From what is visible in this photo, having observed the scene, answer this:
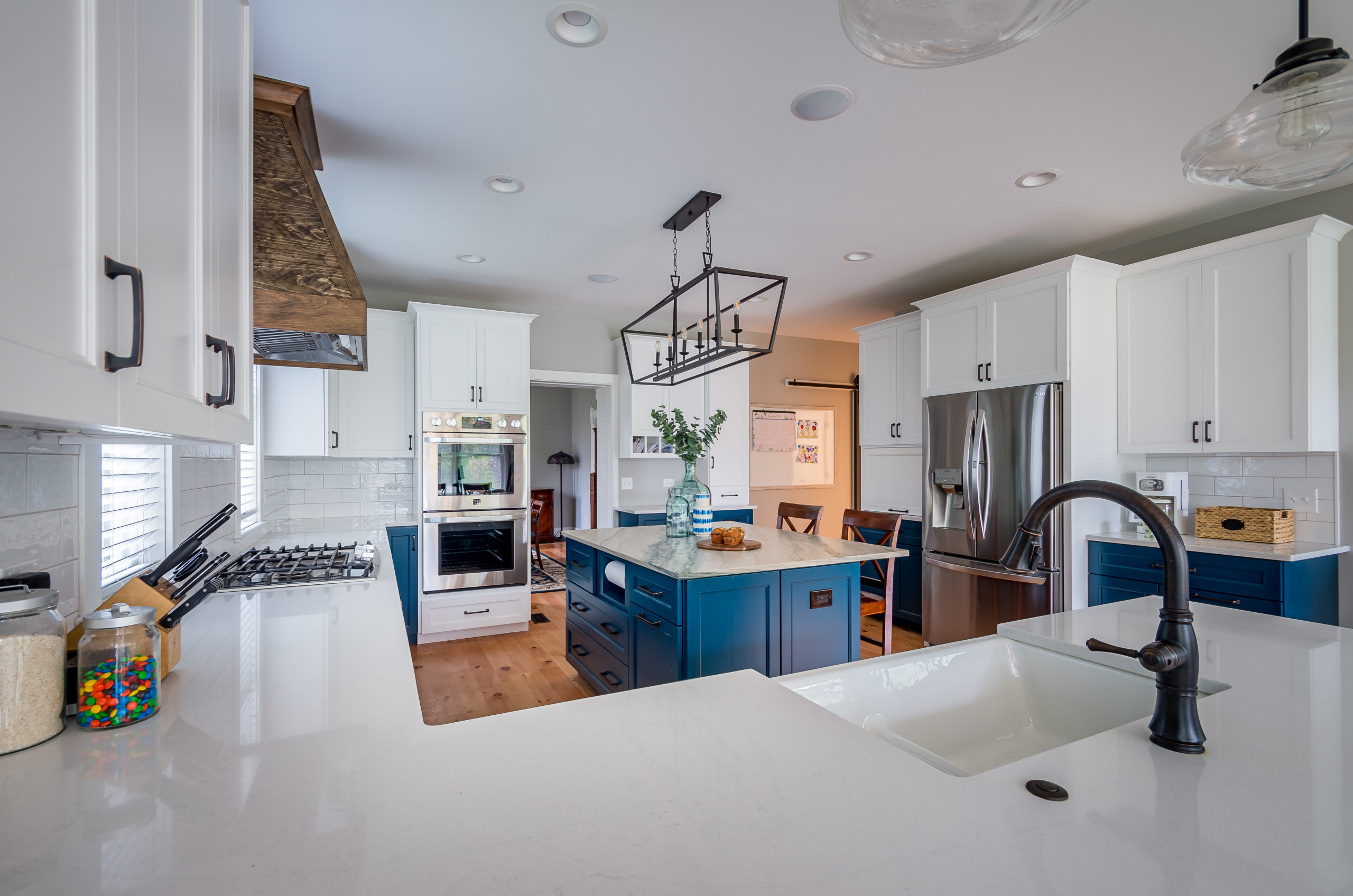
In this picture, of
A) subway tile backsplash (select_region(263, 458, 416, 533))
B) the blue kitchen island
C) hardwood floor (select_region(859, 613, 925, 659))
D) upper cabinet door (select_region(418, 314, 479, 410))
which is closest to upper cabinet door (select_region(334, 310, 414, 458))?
subway tile backsplash (select_region(263, 458, 416, 533))

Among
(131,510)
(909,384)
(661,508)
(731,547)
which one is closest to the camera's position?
(131,510)

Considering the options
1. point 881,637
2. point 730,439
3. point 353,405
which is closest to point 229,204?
point 353,405

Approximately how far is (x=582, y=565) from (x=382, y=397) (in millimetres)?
2175

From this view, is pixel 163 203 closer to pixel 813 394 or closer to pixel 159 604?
pixel 159 604

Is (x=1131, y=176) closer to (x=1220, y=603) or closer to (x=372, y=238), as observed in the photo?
(x=1220, y=603)

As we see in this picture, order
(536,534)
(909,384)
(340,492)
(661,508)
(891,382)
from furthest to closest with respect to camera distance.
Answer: (536,534) < (661,508) < (891,382) < (909,384) < (340,492)

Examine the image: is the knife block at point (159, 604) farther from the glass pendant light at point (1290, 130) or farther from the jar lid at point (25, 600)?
the glass pendant light at point (1290, 130)

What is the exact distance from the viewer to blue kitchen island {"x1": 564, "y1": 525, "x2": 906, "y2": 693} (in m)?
2.37

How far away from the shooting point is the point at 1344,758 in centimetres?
84

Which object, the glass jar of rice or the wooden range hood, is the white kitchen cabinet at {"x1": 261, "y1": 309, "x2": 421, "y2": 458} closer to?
the wooden range hood

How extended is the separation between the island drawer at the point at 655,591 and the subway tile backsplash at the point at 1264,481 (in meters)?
3.11

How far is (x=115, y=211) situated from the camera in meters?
0.65

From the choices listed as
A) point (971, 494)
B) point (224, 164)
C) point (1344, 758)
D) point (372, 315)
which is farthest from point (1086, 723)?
point (372, 315)

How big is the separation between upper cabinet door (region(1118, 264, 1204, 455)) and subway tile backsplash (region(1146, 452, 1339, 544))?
0.91 feet
